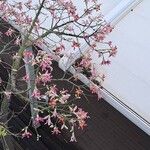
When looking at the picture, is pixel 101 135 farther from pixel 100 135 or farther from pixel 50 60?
pixel 50 60

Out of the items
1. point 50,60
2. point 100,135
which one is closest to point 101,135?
point 100,135

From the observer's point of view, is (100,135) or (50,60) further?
(100,135)

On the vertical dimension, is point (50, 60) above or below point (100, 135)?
above

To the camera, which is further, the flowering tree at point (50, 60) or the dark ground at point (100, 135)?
the dark ground at point (100, 135)

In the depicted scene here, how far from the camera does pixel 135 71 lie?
12.3 ft

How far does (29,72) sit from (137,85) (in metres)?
1.16

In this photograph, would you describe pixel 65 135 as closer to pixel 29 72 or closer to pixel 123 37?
pixel 29 72

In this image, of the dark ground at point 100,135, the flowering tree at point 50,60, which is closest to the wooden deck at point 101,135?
the dark ground at point 100,135

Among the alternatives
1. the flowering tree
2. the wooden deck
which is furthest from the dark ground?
the flowering tree

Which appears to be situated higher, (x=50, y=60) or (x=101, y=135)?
(x=50, y=60)

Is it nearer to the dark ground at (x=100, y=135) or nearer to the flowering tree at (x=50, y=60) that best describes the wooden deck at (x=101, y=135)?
the dark ground at (x=100, y=135)

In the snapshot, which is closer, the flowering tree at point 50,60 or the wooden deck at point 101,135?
the flowering tree at point 50,60

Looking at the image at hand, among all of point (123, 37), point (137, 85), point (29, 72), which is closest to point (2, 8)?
point (29, 72)

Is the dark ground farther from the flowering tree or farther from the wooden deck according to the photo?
the flowering tree
